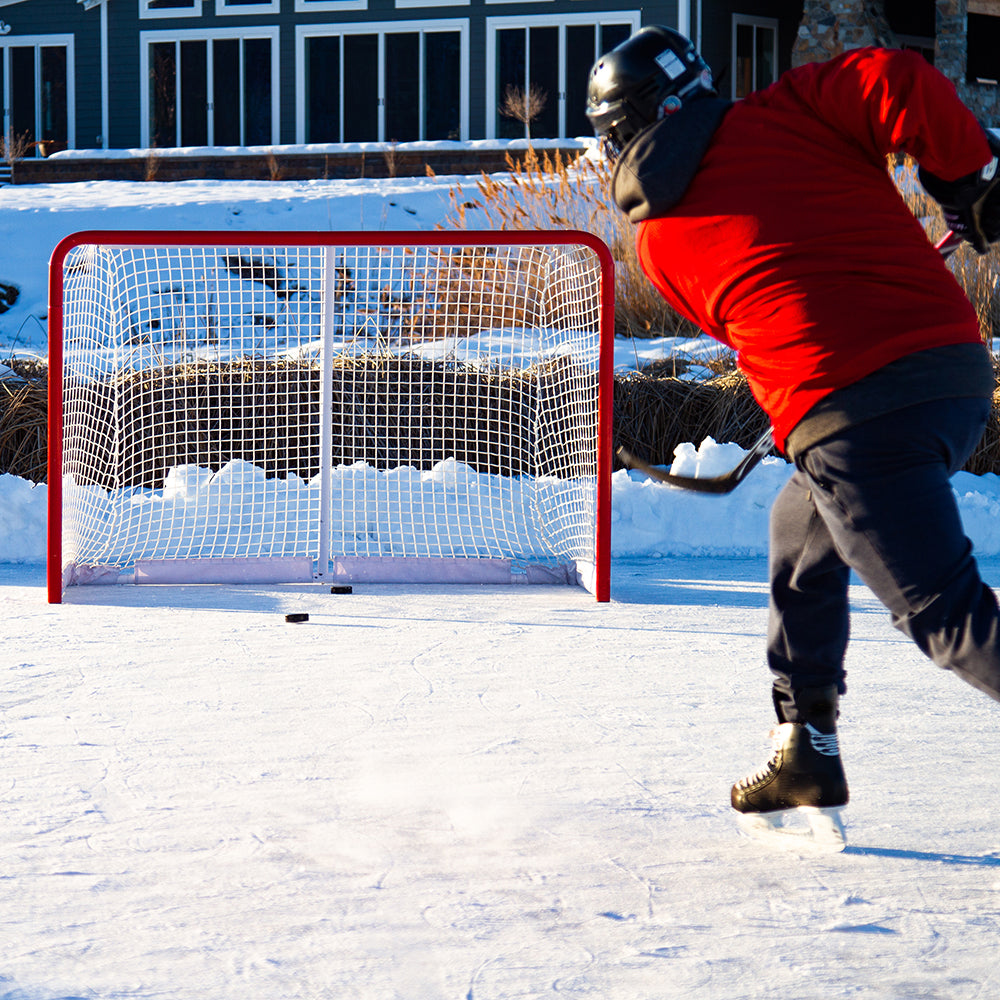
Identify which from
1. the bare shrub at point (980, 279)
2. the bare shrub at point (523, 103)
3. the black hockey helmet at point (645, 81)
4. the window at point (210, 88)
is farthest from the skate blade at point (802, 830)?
the window at point (210, 88)

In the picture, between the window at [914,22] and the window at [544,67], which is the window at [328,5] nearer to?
the window at [544,67]

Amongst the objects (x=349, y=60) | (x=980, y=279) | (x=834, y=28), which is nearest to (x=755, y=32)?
(x=834, y=28)

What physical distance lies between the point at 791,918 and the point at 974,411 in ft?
2.68

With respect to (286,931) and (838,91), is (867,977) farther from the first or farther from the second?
(838,91)

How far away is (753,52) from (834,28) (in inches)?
67.6

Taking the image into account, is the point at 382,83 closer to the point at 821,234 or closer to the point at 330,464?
the point at 330,464

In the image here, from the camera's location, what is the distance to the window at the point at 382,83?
2094 cm

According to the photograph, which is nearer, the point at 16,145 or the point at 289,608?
the point at 289,608

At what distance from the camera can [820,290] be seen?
80.6 inches

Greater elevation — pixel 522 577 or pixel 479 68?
pixel 479 68

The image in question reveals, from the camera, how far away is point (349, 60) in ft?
70.1

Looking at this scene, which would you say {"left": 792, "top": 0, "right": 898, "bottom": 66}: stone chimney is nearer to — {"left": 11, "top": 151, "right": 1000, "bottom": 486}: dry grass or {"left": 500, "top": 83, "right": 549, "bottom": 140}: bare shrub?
{"left": 500, "top": 83, "right": 549, "bottom": 140}: bare shrub

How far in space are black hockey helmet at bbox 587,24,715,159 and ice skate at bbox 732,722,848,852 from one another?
1060 millimetres

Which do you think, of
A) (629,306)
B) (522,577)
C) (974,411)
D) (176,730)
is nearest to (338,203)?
(629,306)
